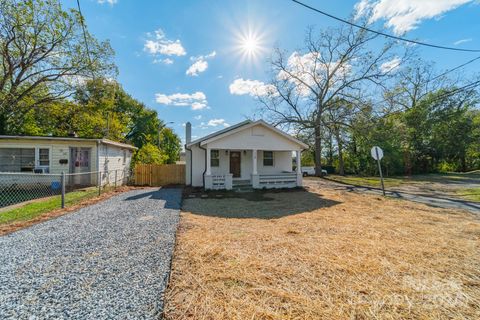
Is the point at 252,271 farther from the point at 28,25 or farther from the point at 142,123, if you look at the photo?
the point at 142,123

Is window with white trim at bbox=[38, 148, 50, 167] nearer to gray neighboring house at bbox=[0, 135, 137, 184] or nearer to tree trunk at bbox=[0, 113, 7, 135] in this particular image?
gray neighboring house at bbox=[0, 135, 137, 184]

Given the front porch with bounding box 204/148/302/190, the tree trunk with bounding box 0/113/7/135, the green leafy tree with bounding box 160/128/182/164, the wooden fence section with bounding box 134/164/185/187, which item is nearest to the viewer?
the front porch with bounding box 204/148/302/190

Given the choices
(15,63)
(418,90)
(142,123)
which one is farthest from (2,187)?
(418,90)

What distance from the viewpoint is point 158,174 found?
14.5 meters

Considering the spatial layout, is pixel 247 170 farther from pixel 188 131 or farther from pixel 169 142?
pixel 169 142

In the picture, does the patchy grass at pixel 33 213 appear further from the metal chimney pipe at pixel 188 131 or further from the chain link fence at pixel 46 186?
the metal chimney pipe at pixel 188 131

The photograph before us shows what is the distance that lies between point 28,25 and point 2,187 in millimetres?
10013

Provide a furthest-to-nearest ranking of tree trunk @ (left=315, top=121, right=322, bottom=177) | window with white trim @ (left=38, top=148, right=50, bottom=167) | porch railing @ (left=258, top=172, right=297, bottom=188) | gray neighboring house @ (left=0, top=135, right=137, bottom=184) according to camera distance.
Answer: tree trunk @ (left=315, top=121, right=322, bottom=177)
porch railing @ (left=258, top=172, right=297, bottom=188)
window with white trim @ (left=38, top=148, right=50, bottom=167)
gray neighboring house @ (left=0, top=135, right=137, bottom=184)

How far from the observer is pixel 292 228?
5055 mm

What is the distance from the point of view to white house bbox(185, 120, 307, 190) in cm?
1166

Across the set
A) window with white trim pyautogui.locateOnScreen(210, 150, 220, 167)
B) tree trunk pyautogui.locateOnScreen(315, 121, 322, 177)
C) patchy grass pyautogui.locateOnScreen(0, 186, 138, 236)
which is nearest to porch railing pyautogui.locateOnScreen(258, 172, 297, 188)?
window with white trim pyautogui.locateOnScreen(210, 150, 220, 167)

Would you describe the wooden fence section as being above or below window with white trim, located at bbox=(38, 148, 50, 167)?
below

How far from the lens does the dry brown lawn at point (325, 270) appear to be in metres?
2.16

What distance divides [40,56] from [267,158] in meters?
16.9
